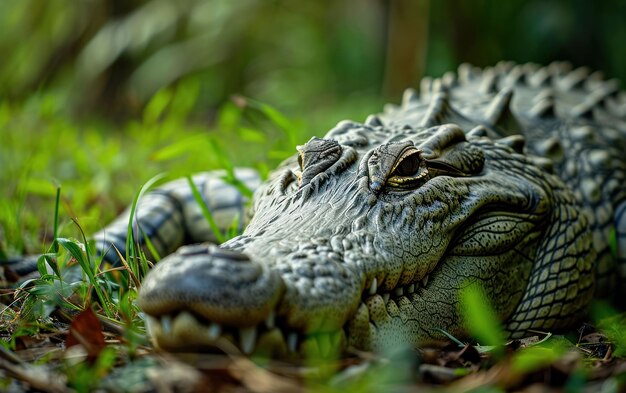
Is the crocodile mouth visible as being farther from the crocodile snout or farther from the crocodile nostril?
the crocodile nostril

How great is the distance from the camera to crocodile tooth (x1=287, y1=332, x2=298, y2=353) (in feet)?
6.15

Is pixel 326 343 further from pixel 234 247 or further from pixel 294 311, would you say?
pixel 234 247

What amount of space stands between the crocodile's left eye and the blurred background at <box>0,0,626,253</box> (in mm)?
1708

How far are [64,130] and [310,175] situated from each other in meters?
4.50

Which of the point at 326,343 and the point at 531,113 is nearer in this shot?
the point at 326,343

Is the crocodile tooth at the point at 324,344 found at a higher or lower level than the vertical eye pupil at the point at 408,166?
lower

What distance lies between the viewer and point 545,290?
2984mm

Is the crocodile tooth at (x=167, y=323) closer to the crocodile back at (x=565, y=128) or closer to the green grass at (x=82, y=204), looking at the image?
the green grass at (x=82, y=204)

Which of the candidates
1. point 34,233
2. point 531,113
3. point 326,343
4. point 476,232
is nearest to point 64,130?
point 34,233

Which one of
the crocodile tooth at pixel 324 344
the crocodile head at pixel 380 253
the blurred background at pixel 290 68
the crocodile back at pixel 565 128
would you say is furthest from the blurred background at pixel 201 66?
the crocodile tooth at pixel 324 344

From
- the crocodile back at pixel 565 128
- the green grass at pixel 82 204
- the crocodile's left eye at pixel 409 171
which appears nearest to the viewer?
the green grass at pixel 82 204

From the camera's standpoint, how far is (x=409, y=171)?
262 centimetres

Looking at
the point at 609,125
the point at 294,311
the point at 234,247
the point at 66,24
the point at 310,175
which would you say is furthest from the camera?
the point at 66,24

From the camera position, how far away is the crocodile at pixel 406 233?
A: 1.82 m
